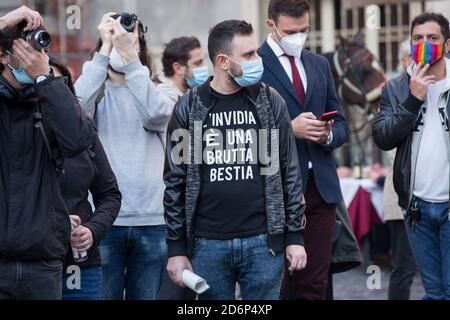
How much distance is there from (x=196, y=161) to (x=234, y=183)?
215mm

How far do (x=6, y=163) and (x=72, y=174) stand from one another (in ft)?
2.18

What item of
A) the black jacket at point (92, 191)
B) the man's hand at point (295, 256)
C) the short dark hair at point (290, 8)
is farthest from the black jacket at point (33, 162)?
the short dark hair at point (290, 8)

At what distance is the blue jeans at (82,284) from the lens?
14.9 ft

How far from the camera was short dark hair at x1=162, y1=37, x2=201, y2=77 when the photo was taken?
655 cm

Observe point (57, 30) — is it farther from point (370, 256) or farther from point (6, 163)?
point (6, 163)

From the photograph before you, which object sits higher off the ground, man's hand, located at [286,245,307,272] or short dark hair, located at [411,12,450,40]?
short dark hair, located at [411,12,450,40]

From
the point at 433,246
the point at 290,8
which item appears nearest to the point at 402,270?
the point at 433,246

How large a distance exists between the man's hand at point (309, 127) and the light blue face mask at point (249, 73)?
32.4 inches

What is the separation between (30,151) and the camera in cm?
386

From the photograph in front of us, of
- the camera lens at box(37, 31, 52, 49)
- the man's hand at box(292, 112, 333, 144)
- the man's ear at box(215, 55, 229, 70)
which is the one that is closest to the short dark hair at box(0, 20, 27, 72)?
the camera lens at box(37, 31, 52, 49)

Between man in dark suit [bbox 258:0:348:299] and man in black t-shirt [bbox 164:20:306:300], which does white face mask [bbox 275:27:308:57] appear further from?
man in black t-shirt [bbox 164:20:306:300]

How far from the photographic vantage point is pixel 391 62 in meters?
14.0

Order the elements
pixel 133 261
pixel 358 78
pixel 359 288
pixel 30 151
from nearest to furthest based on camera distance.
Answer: pixel 30 151 → pixel 133 261 → pixel 359 288 → pixel 358 78

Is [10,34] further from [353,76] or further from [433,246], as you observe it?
[353,76]
